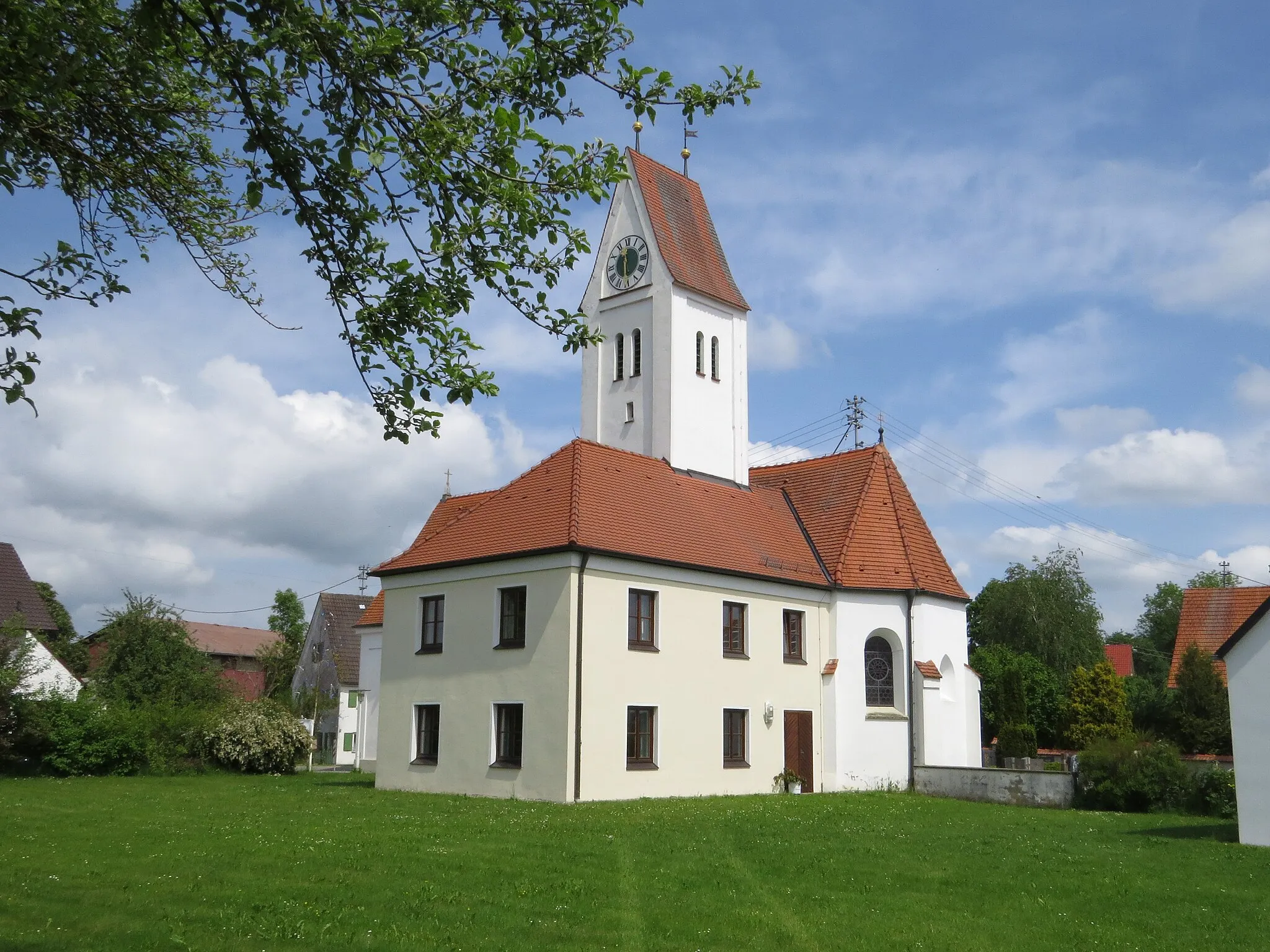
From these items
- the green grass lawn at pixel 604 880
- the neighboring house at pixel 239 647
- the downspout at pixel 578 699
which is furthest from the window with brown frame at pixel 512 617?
the neighboring house at pixel 239 647

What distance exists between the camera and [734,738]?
27.3 meters

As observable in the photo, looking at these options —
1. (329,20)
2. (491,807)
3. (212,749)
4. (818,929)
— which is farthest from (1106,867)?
(212,749)

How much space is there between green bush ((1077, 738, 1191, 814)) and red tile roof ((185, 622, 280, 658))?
6357cm

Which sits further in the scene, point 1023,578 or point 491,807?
point 1023,578

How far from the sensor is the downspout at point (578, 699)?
2320 cm

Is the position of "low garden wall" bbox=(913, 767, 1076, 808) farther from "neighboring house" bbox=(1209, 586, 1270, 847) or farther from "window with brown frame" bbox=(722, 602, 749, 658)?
"neighboring house" bbox=(1209, 586, 1270, 847)

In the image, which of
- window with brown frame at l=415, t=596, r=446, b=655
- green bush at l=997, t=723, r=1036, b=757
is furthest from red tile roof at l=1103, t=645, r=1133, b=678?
window with brown frame at l=415, t=596, r=446, b=655

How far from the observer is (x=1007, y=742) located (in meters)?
35.2

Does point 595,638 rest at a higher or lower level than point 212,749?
higher

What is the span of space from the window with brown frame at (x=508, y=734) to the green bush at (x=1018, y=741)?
17.8m

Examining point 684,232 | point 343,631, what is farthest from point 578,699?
point 343,631

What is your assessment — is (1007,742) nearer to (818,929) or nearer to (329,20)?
(818,929)

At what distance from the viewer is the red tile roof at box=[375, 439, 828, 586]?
25312mm

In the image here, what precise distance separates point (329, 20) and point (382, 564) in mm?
22658
